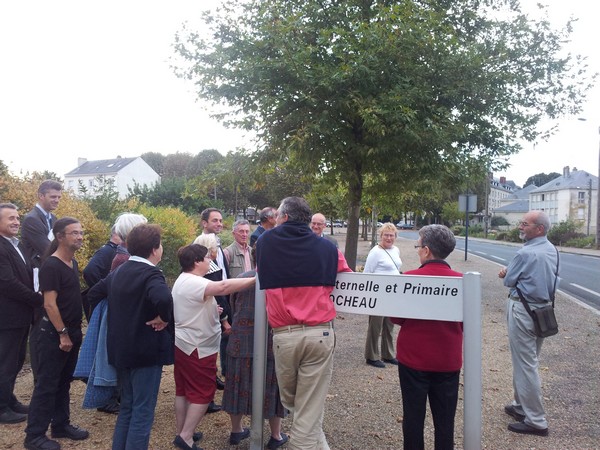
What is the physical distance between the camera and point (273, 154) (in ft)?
29.9

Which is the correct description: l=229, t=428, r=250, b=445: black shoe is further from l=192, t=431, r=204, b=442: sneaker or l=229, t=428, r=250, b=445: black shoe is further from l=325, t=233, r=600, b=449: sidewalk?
l=325, t=233, r=600, b=449: sidewalk

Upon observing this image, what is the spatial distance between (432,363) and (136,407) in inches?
77.5

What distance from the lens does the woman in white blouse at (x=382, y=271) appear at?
5.91 m

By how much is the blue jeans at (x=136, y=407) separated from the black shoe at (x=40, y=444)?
0.72 meters

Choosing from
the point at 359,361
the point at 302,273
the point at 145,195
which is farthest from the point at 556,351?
the point at 145,195

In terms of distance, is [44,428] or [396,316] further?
[44,428]

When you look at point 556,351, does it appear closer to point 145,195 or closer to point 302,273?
point 302,273

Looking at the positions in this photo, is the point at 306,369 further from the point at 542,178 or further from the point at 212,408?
the point at 542,178

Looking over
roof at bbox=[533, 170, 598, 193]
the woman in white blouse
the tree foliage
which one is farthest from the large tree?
the tree foliage

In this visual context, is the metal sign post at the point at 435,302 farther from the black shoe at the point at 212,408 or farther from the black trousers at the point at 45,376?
the black trousers at the point at 45,376

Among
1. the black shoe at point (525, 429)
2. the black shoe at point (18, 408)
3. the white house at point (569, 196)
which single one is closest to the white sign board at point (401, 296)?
the black shoe at point (525, 429)

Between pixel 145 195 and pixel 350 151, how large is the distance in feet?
83.3

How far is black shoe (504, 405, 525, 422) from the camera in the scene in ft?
14.9

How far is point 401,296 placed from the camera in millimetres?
3215
